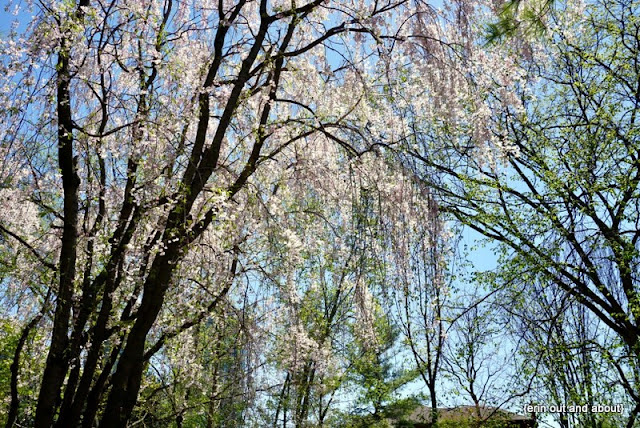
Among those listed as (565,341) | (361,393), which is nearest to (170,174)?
(565,341)

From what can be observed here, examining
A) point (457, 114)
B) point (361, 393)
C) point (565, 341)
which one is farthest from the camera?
point (361, 393)

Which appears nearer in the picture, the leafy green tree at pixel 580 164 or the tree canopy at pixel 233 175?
the tree canopy at pixel 233 175

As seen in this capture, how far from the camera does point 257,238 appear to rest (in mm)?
6098

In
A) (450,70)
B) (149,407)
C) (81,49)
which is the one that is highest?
(81,49)

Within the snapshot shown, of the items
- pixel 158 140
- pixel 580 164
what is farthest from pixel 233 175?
pixel 580 164

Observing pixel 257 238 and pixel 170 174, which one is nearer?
pixel 170 174

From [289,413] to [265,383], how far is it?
5163mm

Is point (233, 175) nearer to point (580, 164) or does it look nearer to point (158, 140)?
point (158, 140)

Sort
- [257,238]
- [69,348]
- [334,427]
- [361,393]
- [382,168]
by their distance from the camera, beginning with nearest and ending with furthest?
[382,168]
[69,348]
[257,238]
[334,427]
[361,393]

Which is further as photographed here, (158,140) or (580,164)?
(580,164)

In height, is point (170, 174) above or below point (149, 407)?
above

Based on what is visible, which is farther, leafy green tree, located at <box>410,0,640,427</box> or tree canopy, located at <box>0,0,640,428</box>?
leafy green tree, located at <box>410,0,640,427</box>

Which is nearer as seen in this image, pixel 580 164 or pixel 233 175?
pixel 233 175

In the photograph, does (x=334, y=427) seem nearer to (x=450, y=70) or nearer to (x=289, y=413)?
(x=289, y=413)
